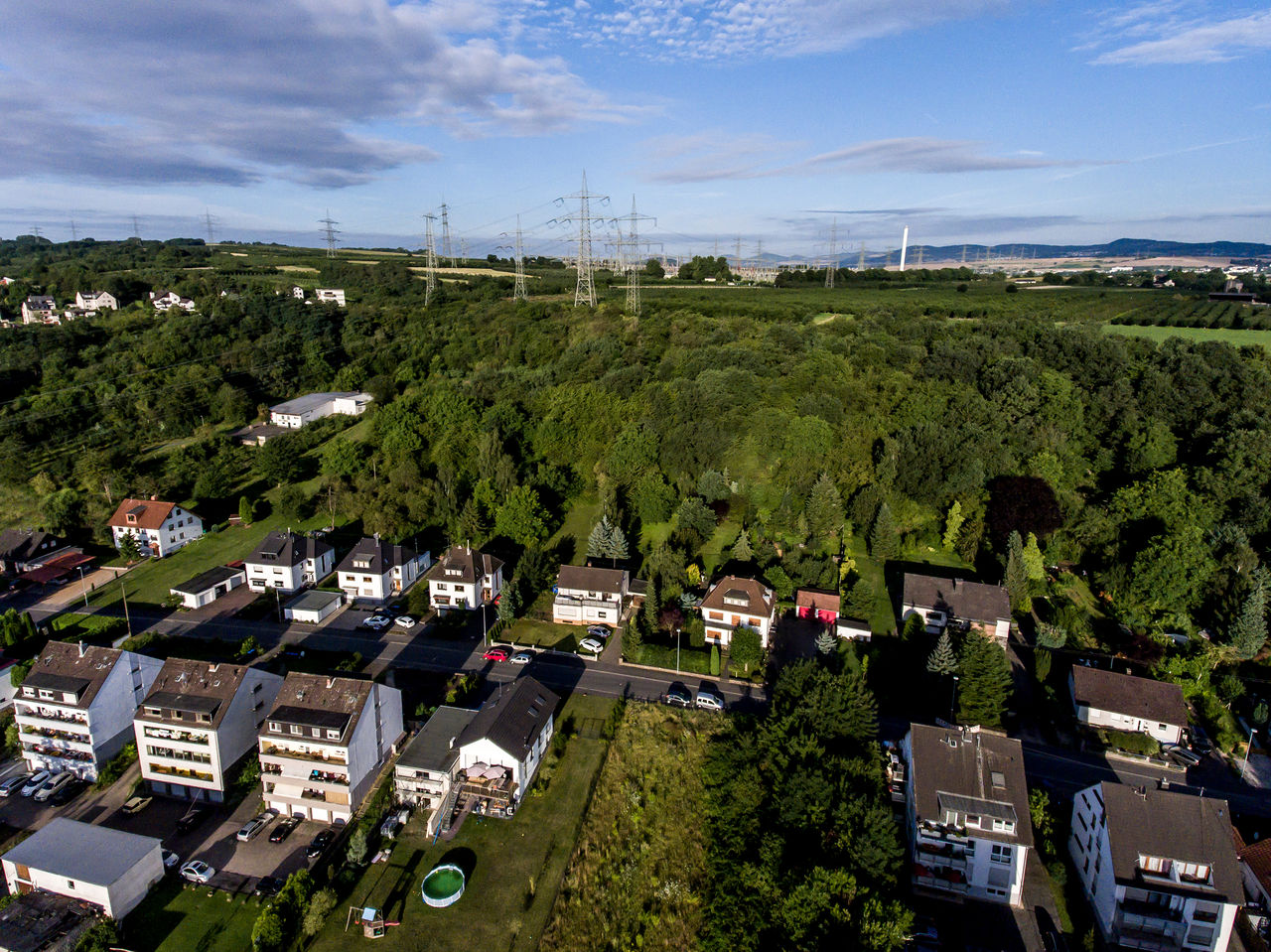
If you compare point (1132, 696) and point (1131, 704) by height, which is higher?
point (1132, 696)

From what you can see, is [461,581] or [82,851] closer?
[82,851]

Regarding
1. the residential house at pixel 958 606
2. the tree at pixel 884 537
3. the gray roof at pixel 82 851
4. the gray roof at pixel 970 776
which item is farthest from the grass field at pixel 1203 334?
the gray roof at pixel 82 851

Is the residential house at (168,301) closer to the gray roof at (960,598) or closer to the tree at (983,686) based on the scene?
the gray roof at (960,598)

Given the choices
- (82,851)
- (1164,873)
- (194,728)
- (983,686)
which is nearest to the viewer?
(1164,873)

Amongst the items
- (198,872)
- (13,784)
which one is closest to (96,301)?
(13,784)

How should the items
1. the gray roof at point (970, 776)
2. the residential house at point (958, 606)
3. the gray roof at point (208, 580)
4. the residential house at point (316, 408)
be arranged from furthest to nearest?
the residential house at point (316, 408) → the gray roof at point (208, 580) → the residential house at point (958, 606) → the gray roof at point (970, 776)

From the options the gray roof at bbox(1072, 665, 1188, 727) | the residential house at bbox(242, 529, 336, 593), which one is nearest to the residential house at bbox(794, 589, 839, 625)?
the gray roof at bbox(1072, 665, 1188, 727)

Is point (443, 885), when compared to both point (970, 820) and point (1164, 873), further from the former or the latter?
point (1164, 873)
